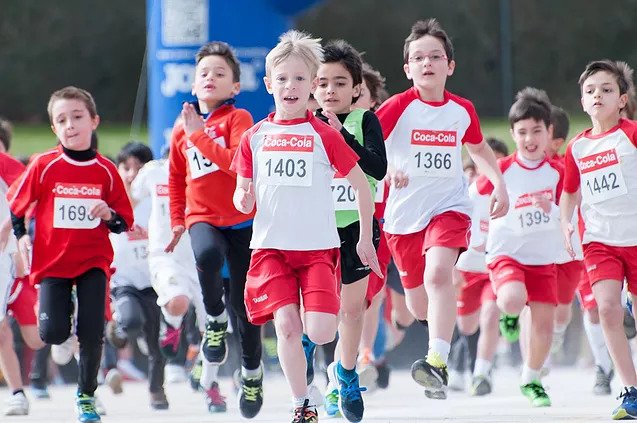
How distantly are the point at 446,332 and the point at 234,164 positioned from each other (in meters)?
1.60

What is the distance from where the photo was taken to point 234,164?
7.51 metres

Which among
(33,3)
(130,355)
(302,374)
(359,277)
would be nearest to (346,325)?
(359,277)

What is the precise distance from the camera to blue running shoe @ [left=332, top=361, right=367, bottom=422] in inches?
309

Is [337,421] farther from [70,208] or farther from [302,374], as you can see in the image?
[70,208]

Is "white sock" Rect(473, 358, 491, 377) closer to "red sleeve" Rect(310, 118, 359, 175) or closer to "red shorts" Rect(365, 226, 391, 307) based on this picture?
"red shorts" Rect(365, 226, 391, 307)

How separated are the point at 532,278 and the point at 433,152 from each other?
1556mm

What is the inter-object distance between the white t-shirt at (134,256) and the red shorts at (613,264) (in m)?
3.68

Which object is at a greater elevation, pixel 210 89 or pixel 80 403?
pixel 210 89

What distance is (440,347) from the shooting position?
822cm

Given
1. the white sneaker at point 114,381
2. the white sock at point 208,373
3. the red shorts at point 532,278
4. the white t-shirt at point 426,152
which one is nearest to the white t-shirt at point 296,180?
the white t-shirt at point 426,152

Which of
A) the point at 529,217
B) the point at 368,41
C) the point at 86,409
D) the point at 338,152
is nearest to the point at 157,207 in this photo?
the point at 86,409

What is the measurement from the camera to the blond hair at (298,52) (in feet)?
24.4

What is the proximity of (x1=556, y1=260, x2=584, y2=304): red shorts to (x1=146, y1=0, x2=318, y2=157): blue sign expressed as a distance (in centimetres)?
337

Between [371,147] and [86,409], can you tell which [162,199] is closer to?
[86,409]
